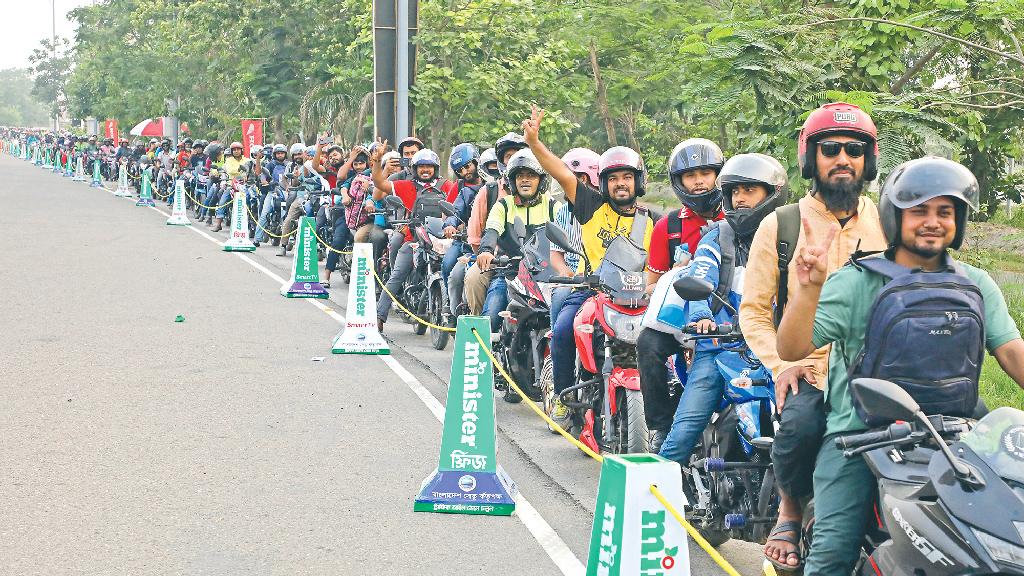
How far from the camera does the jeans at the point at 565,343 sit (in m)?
8.20

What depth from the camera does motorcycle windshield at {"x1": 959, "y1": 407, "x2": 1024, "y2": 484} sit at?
134 inches

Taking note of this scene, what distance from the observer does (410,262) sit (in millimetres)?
14070

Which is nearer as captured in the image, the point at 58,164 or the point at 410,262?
the point at 410,262

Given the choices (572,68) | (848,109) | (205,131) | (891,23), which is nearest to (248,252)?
(572,68)

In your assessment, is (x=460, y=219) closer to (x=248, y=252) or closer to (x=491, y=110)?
(x=248, y=252)

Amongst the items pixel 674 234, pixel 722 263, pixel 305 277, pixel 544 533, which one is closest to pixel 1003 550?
pixel 722 263

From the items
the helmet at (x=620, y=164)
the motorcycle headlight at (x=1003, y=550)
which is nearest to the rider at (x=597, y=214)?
the helmet at (x=620, y=164)

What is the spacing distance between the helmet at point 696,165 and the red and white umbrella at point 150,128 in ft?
174

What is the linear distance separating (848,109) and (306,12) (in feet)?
113

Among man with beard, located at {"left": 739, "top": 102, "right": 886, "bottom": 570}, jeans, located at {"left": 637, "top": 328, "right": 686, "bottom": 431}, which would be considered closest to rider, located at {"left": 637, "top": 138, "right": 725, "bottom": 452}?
jeans, located at {"left": 637, "top": 328, "right": 686, "bottom": 431}

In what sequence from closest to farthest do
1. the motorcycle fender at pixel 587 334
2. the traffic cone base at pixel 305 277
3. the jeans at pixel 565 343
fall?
the motorcycle fender at pixel 587 334
the jeans at pixel 565 343
the traffic cone base at pixel 305 277

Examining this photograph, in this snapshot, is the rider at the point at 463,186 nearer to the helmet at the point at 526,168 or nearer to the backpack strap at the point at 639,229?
the helmet at the point at 526,168

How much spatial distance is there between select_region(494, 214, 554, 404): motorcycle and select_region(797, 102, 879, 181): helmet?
4.11m

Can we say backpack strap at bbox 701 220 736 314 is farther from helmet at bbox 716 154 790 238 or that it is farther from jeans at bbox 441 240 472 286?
jeans at bbox 441 240 472 286
